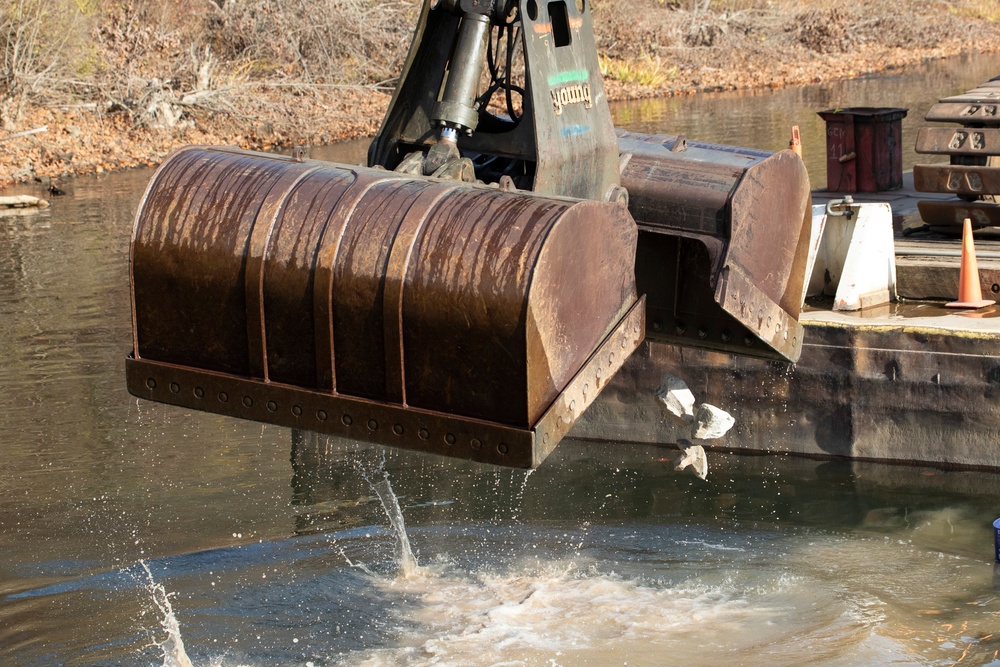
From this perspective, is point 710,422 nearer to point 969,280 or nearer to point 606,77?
point 969,280

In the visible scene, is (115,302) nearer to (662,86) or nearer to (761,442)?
(761,442)

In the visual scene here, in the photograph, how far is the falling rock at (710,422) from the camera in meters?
7.35

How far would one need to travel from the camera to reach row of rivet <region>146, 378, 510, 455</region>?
569cm

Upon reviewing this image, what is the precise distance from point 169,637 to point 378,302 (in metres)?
3.19

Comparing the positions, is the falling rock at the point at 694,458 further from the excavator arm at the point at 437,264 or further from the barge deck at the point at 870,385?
the barge deck at the point at 870,385

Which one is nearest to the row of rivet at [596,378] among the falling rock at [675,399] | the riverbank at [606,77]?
the falling rock at [675,399]

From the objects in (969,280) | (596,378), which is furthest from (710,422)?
(969,280)

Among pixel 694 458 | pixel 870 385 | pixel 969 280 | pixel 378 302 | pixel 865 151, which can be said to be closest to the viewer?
pixel 378 302

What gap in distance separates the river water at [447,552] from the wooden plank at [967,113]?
125 inches

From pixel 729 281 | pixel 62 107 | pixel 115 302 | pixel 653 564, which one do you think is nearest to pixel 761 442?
pixel 653 564

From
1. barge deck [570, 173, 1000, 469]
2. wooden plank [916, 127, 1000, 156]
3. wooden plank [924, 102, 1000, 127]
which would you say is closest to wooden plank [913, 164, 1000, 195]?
wooden plank [916, 127, 1000, 156]

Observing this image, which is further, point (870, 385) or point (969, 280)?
point (969, 280)

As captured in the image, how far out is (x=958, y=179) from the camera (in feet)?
37.3

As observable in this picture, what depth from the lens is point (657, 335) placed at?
817 centimetres
